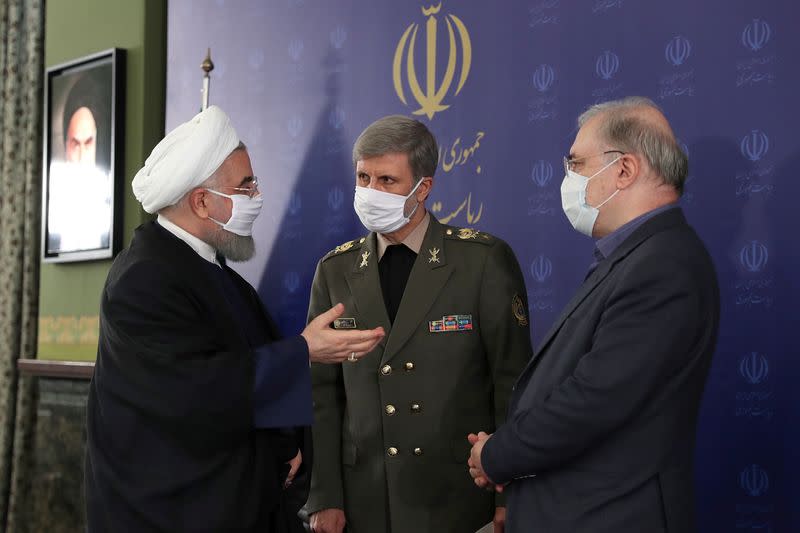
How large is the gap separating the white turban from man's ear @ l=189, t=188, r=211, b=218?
0.09ft

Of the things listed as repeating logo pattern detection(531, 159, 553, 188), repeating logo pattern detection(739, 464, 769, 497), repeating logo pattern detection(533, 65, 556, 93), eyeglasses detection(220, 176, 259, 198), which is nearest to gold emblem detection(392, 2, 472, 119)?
repeating logo pattern detection(533, 65, 556, 93)

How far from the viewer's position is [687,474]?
6.59ft

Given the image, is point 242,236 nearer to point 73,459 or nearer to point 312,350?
point 312,350

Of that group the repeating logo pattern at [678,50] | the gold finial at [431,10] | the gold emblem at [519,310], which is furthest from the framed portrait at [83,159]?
the repeating logo pattern at [678,50]

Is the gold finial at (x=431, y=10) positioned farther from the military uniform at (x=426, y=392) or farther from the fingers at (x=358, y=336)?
the fingers at (x=358, y=336)

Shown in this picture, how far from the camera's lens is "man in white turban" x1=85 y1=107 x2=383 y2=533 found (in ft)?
7.42

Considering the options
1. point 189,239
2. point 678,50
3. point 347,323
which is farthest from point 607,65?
point 189,239

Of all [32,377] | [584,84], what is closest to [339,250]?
[584,84]

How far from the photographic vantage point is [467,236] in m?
2.95

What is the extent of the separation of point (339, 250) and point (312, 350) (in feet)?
2.51

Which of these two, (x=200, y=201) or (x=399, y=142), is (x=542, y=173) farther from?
(x=200, y=201)

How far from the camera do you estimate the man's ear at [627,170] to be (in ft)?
7.20

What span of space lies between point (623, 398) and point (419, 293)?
1033 mm

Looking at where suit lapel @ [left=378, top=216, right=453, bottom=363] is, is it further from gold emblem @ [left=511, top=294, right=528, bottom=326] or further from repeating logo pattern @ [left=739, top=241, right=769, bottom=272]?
repeating logo pattern @ [left=739, top=241, right=769, bottom=272]
